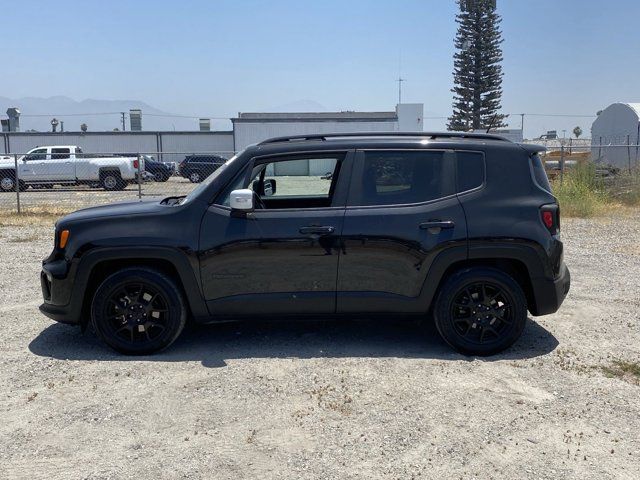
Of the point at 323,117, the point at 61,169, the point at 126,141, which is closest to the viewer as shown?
the point at 61,169

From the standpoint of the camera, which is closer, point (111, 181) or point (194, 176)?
point (111, 181)

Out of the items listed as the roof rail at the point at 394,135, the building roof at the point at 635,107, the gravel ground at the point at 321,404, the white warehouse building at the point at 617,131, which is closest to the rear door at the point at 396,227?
the roof rail at the point at 394,135

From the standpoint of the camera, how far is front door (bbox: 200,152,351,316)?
5031 mm

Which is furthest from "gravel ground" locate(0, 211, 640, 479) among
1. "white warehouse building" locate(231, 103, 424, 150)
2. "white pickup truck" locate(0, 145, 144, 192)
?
Answer: "white warehouse building" locate(231, 103, 424, 150)

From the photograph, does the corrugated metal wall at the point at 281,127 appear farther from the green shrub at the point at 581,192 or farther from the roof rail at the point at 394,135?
the roof rail at the point at 394,135

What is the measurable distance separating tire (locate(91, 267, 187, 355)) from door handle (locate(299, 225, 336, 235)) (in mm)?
1152

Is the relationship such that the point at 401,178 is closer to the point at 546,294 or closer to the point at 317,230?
the point at 317,230

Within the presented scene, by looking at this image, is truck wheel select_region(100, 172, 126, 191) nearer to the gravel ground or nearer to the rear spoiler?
the gravel ground

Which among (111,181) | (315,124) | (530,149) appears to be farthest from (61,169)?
(315,124)

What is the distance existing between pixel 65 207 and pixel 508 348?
15532 millimetres

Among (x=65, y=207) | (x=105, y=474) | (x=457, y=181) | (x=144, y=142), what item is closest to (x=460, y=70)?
(x=144, y=142)

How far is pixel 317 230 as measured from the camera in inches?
198

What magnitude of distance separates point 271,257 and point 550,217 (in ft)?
7.62

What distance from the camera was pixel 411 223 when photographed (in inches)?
198
